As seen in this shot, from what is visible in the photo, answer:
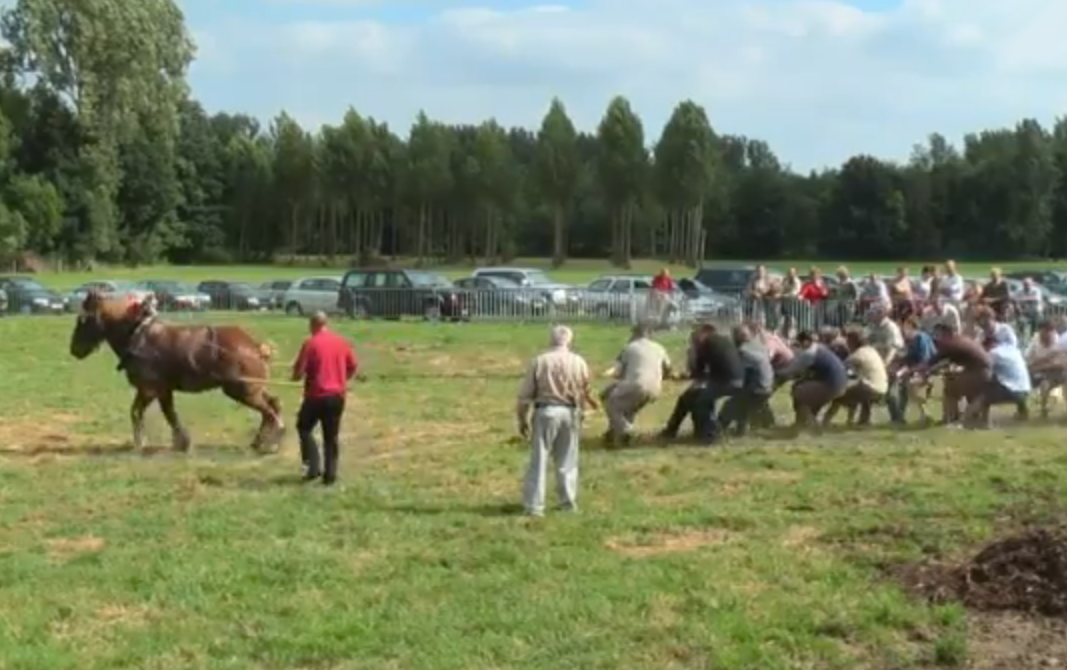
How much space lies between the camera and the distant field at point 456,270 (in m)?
81.0

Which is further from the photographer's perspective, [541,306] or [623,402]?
[541,306]

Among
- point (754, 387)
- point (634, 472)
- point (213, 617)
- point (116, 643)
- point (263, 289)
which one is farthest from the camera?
point (263, 289)

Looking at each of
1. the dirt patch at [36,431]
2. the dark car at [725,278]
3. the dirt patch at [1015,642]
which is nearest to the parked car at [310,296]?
the dark car at [725,278]

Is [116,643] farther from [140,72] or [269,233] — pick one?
[269,233]

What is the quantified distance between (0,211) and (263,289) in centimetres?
2737

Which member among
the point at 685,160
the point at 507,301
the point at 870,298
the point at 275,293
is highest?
the point at 685,160

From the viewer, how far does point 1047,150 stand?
112 metres

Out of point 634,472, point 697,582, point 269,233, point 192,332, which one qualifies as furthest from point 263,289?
point 269,233

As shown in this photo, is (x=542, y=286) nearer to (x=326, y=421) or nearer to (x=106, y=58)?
(x=326, y=421)

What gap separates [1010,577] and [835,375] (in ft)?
30.8

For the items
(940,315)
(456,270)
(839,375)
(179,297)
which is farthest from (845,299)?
(456,270)

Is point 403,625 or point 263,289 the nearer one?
point 403,625

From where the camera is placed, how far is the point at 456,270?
9950cm

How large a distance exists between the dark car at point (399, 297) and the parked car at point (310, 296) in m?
2.79
